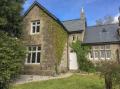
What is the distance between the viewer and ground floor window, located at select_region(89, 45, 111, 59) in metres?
31.6

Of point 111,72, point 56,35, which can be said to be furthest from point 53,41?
point 111,72

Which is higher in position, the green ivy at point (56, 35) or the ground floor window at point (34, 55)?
the green ivy at point (56, 35)

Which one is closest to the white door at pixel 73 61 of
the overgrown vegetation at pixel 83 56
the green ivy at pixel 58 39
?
the overgrown vegetation at pixel 83 56

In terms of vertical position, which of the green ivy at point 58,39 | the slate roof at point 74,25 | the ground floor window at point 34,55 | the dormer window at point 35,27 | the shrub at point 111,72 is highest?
the slate roof at point 74,25

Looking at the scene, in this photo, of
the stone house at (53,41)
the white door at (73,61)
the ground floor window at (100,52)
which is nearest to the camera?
the stone house at (53,41)

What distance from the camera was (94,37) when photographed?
1348 inches

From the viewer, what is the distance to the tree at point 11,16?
67.6 ft

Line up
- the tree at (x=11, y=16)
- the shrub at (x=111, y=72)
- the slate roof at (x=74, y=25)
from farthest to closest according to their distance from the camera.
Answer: the slate roof at (x=74, y=25)
the tree at (x=11, y=16)
the shrub at (x=111, y=72)

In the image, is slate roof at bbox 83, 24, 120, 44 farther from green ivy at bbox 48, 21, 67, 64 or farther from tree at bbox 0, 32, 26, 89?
tree at bbox 0, 32, 26, 89

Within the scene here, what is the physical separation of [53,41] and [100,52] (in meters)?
8.35

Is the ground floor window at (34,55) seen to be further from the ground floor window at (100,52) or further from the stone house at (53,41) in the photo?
the ground floor window at (100,52)

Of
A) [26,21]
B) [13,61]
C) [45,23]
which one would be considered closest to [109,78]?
[13,61]

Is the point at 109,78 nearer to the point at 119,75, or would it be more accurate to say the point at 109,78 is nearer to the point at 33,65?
the point at 119,75

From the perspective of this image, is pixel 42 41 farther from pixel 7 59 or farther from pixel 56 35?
pixel 7 59
